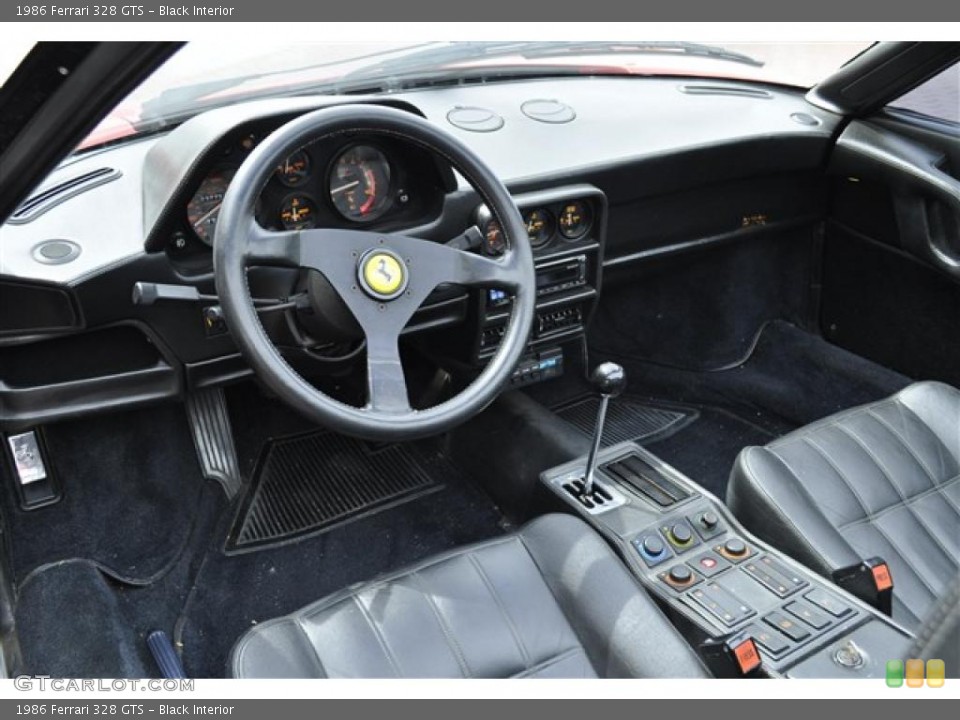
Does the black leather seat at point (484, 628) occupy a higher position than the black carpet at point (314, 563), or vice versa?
the black leather seat at point (484, 628)

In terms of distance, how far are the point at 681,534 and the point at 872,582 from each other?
1.38 feet

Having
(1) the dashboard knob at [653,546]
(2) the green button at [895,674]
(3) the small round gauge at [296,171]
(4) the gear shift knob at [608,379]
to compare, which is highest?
(3) the small round gauge at [296,171]

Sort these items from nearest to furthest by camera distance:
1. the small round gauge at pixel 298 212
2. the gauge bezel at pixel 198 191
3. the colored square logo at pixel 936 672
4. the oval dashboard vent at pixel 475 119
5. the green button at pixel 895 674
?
the colored square logo at pixel 936 672 < the green button at pixel 895 674 < the gauge bezel at pixel 198 191 < the small round gauge at pixel 298 212 < the oval dashboard vent at pixel 475 119

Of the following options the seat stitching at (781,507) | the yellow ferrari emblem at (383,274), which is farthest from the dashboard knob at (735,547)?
the yellow ferrari emblem at (383,274)

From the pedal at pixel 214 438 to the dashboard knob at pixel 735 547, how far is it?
139 centimetres

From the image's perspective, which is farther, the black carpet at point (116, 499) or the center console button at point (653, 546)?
the black carpet at point (116, 499)

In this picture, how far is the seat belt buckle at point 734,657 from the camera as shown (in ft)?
5.65

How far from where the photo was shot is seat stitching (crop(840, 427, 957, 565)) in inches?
83.0

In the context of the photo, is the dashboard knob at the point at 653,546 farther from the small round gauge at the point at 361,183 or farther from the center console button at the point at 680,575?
the small round gauge at the point at 361,183

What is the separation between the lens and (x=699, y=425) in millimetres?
3238

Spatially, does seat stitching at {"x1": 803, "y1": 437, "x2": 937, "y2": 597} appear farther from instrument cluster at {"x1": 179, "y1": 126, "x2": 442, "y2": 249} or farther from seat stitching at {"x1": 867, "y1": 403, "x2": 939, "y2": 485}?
instrument cluster at {"x1": 179, "y1": 126, "x2": 442, "y2": 249}

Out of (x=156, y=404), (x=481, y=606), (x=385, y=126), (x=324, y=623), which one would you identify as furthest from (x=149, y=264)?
(x=481, y=606)

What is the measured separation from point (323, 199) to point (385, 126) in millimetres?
428

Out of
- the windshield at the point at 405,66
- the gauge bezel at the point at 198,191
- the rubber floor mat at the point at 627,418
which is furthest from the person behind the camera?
the rubber floor mat at the point at 627,418
